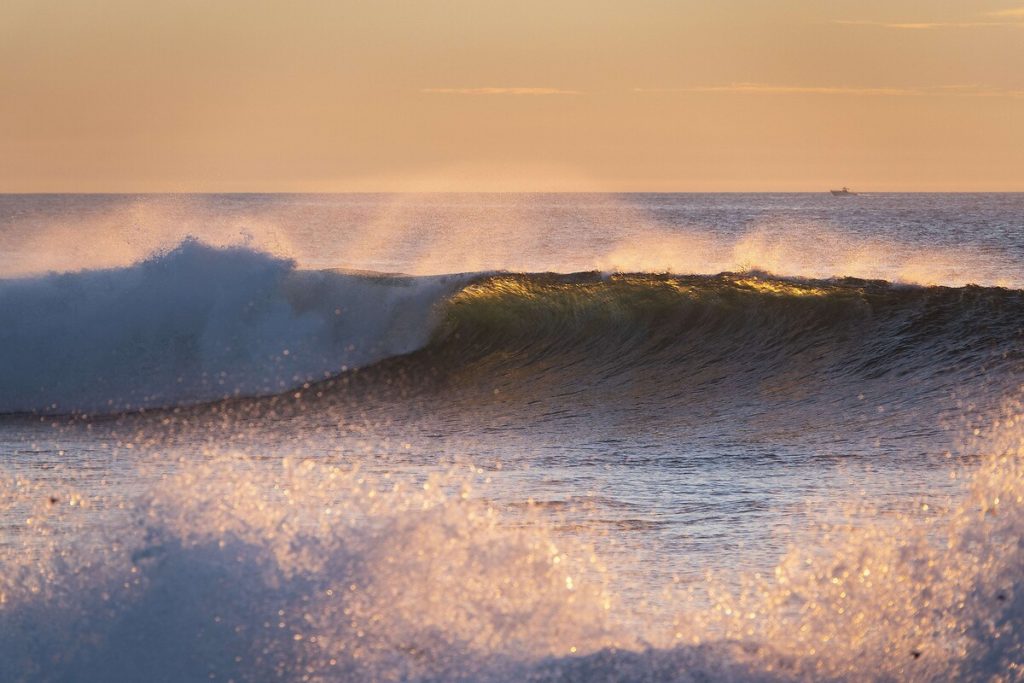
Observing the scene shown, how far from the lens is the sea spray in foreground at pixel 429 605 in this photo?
4234 mm

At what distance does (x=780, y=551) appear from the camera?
593cm

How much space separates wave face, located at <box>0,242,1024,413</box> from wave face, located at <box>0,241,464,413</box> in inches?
1.0

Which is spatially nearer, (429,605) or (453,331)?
(429,605)

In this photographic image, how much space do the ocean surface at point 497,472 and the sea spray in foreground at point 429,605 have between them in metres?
0.01

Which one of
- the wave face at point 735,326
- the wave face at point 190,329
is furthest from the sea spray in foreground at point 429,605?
the wave face at point 190,329

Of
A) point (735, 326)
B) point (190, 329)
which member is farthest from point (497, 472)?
point (735, 326)

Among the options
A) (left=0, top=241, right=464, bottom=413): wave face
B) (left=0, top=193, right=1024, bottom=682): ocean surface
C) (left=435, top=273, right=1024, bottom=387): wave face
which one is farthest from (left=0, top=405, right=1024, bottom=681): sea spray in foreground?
(left=0, top=241, right=464, bottom=413): wave face

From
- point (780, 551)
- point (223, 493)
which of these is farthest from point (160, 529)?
point (780, 551)

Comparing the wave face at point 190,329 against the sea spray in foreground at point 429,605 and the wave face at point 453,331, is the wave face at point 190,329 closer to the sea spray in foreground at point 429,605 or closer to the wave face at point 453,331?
the wave face at point 453,331

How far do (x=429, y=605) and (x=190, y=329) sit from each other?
10.4m

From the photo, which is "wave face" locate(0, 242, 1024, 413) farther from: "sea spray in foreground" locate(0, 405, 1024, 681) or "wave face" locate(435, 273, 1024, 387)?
"sea spray in foreground" locate(0, 405, 1024, 681)

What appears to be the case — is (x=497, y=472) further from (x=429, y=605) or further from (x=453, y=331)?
(x=453, y=331)

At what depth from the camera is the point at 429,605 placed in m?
4.47

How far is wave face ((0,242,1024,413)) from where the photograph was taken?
12.8 meters
